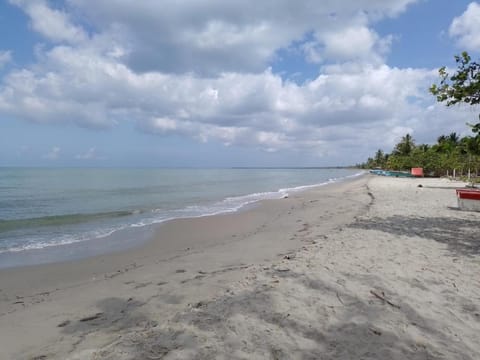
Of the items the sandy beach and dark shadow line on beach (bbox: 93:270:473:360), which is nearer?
dark shadow line on beach (bbox: 93:270:473:360)

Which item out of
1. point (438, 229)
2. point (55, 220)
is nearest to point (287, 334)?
point (438, 229)

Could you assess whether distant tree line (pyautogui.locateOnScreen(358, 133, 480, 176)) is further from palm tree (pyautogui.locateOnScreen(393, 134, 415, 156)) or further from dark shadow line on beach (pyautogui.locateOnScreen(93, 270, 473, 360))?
dark shadow line on beach (pyautogui.locateOnScreen(93, 270, 473, 360))

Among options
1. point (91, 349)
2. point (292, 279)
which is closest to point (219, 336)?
point (91, 349)

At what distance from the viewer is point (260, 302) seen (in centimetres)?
405

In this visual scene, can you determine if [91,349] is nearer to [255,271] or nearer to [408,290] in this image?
[255,271]

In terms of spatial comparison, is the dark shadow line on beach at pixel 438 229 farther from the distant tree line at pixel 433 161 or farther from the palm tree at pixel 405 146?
the palm tree at pixel 405 146

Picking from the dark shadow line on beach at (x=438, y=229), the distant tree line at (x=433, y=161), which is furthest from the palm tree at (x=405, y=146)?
the dark shadow line on beach at (x=438, y=229)

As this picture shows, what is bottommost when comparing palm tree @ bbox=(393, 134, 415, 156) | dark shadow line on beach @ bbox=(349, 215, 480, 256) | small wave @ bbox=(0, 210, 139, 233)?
small wave @ bbox=(0, 210, 139, 233)

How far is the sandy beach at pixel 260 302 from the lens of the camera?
121 inches

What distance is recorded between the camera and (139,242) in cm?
970

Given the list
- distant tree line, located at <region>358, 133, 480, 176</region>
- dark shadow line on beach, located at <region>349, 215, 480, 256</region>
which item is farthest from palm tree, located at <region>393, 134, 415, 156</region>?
dark shadow line on beach, located at <region>349, 215, 480, 256</region>

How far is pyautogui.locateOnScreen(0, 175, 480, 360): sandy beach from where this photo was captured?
10.1 feet

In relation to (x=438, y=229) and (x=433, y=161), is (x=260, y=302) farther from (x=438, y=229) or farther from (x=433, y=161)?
(x=433, y=161)

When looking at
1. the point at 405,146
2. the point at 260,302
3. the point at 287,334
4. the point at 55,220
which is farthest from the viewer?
the point at 405,146
